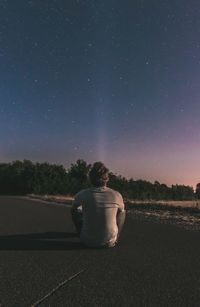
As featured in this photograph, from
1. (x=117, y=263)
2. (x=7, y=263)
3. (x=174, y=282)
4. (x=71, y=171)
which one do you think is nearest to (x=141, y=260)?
(x=117, y=263)

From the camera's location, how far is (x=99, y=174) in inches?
288

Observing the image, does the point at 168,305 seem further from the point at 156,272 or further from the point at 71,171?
the point at 71,171

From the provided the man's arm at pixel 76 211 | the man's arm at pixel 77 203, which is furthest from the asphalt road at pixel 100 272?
the man's arm at pixel 77 203

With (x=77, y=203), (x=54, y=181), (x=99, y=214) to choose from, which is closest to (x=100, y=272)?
(x=99, y=214)

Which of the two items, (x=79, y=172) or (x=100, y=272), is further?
(x=79, y=172)

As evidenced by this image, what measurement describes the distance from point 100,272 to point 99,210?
1.65 m

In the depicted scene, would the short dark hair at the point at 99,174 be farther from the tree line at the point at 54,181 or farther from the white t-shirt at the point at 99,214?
the tree line at the point at 54,181

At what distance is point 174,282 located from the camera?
5230 mm

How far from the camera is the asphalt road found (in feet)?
14.8

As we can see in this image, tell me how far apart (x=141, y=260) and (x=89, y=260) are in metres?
0.75

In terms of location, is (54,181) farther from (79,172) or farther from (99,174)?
(99,174)

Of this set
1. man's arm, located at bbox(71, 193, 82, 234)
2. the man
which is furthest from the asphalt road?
man's arm, located at bbox(71, 193, 82, 234)

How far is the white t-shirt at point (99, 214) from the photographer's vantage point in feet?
23.7

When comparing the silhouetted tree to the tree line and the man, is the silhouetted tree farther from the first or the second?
the man
